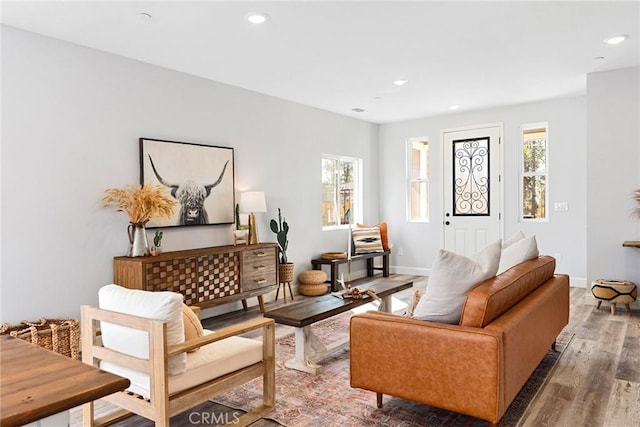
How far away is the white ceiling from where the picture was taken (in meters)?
3.12

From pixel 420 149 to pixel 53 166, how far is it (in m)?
5.59

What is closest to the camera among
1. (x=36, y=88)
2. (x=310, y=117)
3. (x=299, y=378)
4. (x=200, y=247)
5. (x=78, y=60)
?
(x=299, y=378)

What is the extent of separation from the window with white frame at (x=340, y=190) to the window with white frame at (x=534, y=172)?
2494 mm

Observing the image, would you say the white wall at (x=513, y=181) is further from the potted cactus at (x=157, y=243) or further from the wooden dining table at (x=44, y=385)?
the wooden dining table at (x=44, y=385)

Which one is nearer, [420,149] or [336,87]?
[336,87]

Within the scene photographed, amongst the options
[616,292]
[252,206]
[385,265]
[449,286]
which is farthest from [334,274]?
[449,286]

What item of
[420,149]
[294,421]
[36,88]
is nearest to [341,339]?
[294,421]

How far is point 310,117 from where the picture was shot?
20.6ft

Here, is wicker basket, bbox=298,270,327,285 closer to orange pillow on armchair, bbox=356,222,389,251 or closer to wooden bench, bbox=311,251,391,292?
wooden bench, bbox=311,251,391,292

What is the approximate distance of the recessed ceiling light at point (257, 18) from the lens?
10.5ft

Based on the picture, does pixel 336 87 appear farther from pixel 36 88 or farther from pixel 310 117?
pixel 36 88

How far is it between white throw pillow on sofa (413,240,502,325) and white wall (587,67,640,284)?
10.9ft

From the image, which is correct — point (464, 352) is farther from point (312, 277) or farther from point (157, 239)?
point (312, 277)

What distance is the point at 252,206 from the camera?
5.00 meters
